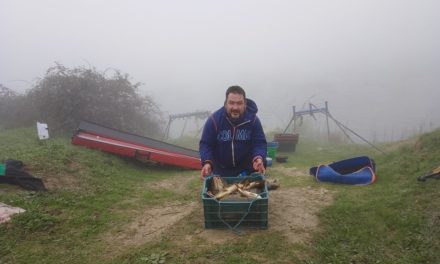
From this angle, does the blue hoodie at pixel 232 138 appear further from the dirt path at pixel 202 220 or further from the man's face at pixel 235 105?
the dirt path at pixel 202 220

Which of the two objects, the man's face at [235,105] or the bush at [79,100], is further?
the bush at [79,100]

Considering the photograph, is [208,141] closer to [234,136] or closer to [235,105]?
[234,136]

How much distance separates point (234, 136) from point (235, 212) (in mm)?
1124

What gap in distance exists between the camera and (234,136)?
4.76 meters

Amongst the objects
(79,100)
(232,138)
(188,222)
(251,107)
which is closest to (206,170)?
(232,138)

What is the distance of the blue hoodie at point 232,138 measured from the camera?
15.5 feet

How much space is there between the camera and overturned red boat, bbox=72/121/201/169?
9133 mm

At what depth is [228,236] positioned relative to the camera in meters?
4.11

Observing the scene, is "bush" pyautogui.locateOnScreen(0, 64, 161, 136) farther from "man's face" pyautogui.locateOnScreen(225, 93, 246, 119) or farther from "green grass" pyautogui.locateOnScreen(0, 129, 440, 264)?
"man's face" pyautogui.locateOnScreen(225, 93, 246, 119)

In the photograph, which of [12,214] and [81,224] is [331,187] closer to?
[81,224]

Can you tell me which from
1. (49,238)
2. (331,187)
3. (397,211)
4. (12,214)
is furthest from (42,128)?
(397,211)

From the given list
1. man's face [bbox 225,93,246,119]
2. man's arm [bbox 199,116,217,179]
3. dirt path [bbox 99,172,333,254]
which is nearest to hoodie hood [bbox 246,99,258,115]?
man's face [bbox 225,93,246,119]

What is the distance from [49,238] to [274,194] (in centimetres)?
389

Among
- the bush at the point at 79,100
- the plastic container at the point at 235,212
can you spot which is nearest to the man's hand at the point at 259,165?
the plastic container at the point at 235,212
